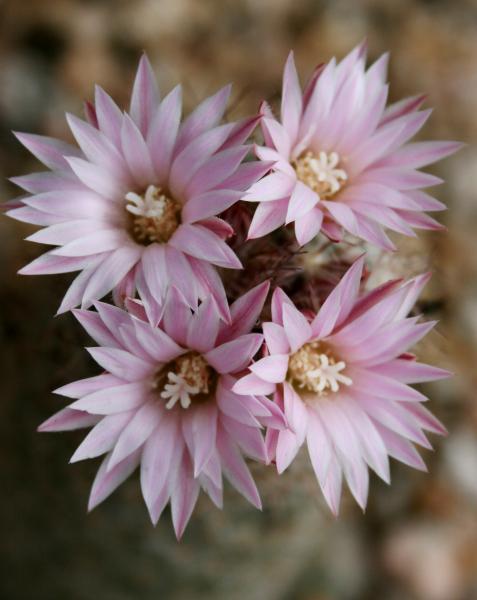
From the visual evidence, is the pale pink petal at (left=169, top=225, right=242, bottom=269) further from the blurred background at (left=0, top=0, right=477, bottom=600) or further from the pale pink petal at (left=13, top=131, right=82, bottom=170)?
the blurred background at (left=0, top=0, right=477, bottom=600)

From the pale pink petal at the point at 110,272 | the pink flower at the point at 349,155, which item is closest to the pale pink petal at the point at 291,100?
the pink flower at the point at 349,155

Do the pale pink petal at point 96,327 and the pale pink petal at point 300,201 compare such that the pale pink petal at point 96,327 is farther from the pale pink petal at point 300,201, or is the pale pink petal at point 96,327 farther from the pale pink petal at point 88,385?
the pale pink petal at point 300,201

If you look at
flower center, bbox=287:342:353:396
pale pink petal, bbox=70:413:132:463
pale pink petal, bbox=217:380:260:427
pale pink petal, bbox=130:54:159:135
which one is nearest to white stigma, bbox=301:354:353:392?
flower center, bbox=287:342:353:396

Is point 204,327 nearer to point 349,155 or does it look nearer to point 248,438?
point 248,438

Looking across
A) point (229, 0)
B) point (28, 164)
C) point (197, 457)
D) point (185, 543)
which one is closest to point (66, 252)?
point (197, 457)

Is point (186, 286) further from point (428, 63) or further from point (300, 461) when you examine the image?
point (428, 63)

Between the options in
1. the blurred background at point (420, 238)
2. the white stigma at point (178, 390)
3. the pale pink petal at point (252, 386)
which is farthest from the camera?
the blurred background at point (420, 238)

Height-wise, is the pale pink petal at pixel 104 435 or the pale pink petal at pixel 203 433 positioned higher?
the pale pink petal at pixel 104 435
